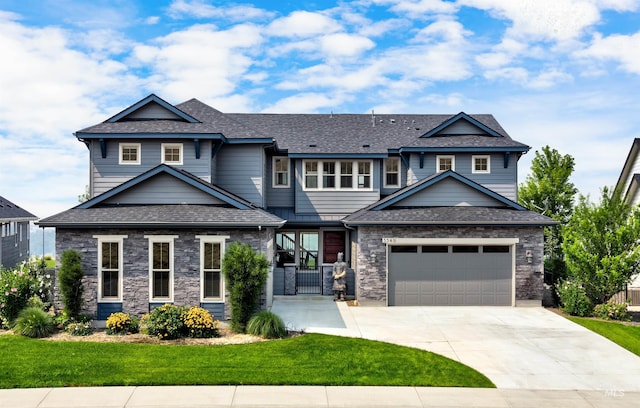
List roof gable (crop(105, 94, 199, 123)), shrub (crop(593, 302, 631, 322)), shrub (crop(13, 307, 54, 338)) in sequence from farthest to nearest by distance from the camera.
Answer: roof gable (crop(105, 94, 199, 123)) → shrub (crop(593, 302, 631, 322)) → shrub (crop(13, 307, 54, 338))

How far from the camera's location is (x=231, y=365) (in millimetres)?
11219

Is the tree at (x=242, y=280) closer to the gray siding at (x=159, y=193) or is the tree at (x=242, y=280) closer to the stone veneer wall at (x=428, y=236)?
the gray siding at (x=159, y=193)

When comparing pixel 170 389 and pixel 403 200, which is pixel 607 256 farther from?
pixel 170 389

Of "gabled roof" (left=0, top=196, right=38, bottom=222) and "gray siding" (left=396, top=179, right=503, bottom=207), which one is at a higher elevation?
"gray siding" (left=396, top=179, right=503, bottom=207)

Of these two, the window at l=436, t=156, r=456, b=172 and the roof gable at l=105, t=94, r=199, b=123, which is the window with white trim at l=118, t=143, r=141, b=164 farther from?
the window at l=436, t=156, r=456, b=172

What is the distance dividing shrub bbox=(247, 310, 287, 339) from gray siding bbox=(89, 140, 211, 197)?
7511 millimetres

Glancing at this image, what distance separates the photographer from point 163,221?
15.5 meters

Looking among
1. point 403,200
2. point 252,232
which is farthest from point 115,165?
point 403,200

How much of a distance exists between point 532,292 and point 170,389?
14152 mm

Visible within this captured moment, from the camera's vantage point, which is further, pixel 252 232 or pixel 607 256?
pixel 607 256

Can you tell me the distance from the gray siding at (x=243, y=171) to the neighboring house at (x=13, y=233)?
11976 mm

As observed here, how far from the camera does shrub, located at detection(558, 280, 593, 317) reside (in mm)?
17422

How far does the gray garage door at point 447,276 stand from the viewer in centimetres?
1834

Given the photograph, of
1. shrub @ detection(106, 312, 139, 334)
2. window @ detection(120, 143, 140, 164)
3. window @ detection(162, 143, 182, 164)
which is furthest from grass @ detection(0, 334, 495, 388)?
window @ detection(162, 143, 182, 164)
